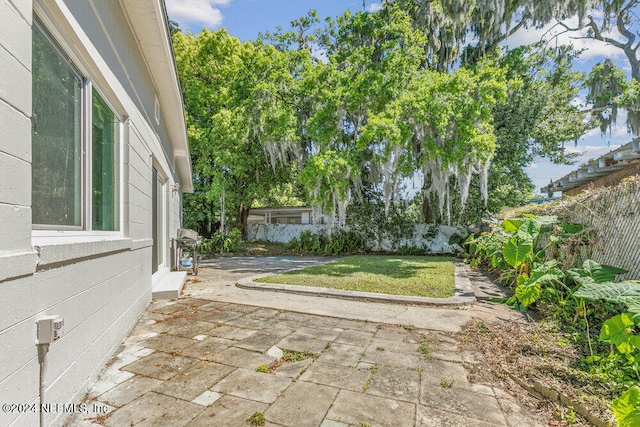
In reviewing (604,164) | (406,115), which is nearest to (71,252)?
(406,115)

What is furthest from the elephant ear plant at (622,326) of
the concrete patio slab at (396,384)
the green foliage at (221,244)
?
the green foliage at (221,244)

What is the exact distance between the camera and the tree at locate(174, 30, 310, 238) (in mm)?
10742

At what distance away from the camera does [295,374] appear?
2.48 metres

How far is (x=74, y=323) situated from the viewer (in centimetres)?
201

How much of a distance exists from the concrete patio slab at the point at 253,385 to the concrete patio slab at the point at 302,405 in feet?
0.23

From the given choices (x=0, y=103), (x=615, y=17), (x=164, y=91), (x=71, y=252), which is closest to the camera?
(x=0, y=103)

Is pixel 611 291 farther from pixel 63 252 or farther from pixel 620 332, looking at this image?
pixel 63 252

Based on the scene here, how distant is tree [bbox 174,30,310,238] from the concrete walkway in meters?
7.85

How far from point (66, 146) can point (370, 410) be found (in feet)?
8.46

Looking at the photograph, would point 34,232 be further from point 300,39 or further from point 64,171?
point 300,39

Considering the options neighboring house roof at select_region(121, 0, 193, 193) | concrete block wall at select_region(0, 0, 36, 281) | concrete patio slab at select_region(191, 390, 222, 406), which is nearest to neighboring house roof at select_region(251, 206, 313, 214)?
neighboring house roof at select_region(121, 0, 193, 193)

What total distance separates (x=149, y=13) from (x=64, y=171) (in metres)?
2.12

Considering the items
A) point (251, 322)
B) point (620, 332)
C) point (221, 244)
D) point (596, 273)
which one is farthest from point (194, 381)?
point (221, 244)

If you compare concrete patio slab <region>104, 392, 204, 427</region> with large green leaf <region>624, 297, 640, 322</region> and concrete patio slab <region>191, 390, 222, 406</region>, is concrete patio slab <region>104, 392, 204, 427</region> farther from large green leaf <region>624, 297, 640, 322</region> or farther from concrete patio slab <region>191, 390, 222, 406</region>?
large green leaf <region>624, 297, 640, 322</region>
